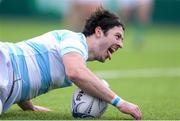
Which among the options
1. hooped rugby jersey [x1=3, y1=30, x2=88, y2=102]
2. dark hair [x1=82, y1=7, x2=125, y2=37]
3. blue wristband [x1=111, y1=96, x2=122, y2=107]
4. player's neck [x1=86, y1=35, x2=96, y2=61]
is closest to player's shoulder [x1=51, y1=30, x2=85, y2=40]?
hooped rugby jersey [x1=3, y1=30, x2=88, y2=102]

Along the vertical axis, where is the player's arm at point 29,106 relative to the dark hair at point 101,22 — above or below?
below

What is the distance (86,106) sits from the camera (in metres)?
8.62

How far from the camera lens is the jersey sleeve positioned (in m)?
8.27

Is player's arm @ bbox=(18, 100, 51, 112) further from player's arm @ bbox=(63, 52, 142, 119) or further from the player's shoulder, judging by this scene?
player's arm @ bbox=(63, 52, 142, 119)

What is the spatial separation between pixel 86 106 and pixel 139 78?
676 centimetres

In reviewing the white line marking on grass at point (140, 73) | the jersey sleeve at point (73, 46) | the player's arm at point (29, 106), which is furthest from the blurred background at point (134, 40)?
the jersey sleeve at point (73, 46)

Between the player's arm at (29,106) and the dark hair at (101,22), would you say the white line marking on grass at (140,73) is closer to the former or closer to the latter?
the player's arm at (29,106)

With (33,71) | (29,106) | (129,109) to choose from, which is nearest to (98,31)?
(33,71)

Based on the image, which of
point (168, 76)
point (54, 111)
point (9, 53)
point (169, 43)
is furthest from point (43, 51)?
point (169, 43)

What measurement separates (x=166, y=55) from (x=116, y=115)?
41.7 feet

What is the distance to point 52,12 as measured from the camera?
32.8 meters

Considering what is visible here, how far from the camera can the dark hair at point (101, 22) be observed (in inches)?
346

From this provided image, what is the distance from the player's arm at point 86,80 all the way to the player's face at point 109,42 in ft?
1.69

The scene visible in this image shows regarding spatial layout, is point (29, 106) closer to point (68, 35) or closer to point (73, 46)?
point (68, 35)
